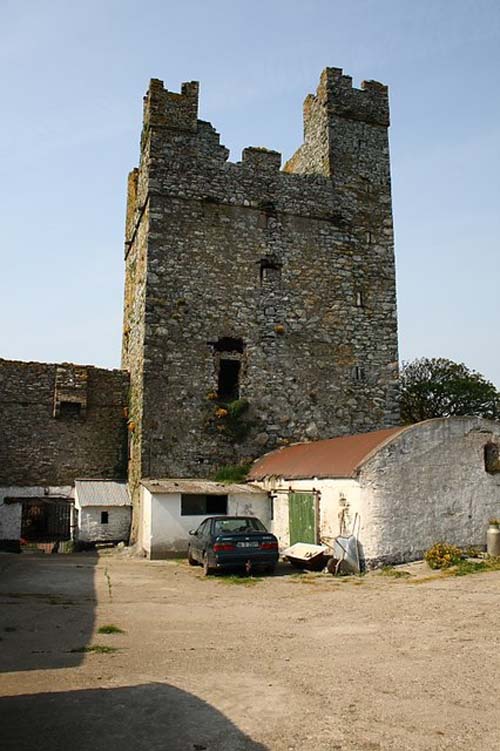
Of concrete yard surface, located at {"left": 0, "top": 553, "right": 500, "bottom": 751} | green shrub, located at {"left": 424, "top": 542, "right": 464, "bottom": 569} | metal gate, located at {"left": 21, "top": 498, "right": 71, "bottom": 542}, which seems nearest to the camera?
concrete yard surface, located at {"left": 0, "top": 553, "right": 500, "bottom": 751}

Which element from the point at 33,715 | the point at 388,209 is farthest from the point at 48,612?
the point at 388,209

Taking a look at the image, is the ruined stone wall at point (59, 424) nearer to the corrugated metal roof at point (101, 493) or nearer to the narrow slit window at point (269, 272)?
the corrugated metal roof at point (101, 493)

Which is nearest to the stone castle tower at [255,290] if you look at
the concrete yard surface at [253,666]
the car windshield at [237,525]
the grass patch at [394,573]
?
the car windshield at [237,525]

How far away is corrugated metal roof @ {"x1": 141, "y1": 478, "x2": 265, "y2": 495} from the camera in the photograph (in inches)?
676

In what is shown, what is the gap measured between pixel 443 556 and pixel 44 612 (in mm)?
8002

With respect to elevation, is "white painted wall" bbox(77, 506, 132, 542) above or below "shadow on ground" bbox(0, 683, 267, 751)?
above

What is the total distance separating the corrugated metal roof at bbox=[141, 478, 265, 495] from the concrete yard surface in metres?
4.74

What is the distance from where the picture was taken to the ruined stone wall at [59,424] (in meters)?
21.0

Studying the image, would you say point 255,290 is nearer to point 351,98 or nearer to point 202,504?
point 202,504

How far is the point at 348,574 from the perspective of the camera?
1401 centimetres

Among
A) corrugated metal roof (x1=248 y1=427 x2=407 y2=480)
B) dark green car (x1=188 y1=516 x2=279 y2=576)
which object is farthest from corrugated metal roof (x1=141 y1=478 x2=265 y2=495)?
dark green car (x1=188 y1=516 x2=279 y2=576)

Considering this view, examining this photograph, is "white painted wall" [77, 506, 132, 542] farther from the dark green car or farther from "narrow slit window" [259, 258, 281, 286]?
"narrow slit window" [259, 258, 281, 286]

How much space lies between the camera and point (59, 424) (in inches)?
845

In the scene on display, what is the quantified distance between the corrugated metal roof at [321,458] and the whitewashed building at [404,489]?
0.05 metres
